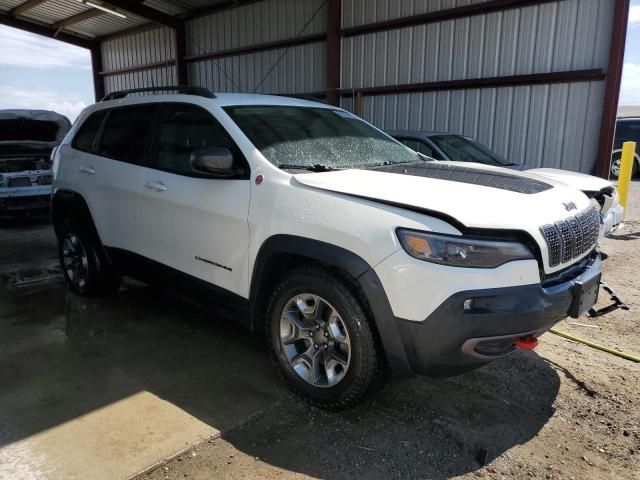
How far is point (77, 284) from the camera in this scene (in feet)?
15.8

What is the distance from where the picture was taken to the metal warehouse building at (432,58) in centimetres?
838

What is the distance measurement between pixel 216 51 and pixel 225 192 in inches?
488

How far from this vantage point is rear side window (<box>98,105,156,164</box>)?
3.95 metres

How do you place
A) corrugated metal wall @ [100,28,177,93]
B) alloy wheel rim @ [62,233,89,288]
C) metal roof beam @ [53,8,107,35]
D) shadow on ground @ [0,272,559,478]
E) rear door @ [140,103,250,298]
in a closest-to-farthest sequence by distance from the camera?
shadow on ground @ [0,272,559,478] → rear door @ [140,103,250,298] → alloy wheel rim @ [62,233,89,288] → metal roof beam @ [53,8,107,35] → corrugated metal wall @ [100,28,177,93]

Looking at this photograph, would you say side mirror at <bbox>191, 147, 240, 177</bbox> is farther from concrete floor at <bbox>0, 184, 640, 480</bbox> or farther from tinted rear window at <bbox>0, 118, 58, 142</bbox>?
tinted rear window at <bbox>0, 118, 58, 142</bbox>

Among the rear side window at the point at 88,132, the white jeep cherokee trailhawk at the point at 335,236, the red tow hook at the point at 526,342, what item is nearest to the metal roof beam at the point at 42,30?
the rear side window at the point at 88,132

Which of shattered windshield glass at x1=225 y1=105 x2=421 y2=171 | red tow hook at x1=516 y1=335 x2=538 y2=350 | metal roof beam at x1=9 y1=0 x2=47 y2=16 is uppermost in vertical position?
metal roof beam at x1=9 y1=0 x2=47 y2=16

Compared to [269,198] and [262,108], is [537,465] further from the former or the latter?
[262,108]

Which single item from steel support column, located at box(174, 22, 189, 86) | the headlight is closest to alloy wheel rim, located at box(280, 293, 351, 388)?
the headlight

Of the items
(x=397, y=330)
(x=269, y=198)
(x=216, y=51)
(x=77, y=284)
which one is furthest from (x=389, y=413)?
(x=216, y=51)

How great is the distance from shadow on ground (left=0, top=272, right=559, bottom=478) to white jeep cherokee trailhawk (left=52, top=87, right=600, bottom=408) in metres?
0.28

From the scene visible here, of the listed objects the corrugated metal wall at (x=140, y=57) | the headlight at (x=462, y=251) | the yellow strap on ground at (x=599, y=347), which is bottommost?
the yellow strap on ground at (x=599, y=347)

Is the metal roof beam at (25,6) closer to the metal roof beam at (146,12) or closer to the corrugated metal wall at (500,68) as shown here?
the metal roof beam at (146,12)

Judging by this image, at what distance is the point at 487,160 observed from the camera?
23.5 feet
